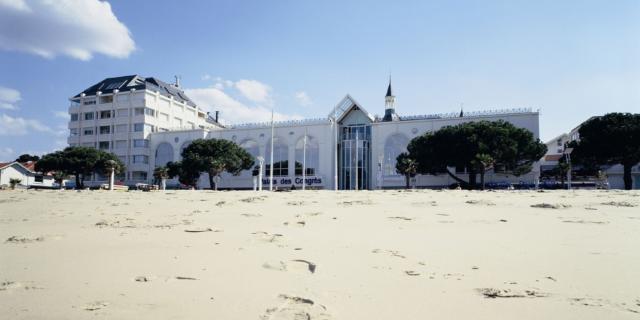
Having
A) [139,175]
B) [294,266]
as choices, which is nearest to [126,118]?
[139,175]

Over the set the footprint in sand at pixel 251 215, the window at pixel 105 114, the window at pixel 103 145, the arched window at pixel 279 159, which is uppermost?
the window at pixel 105 114

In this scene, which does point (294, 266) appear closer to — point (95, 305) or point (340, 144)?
point (95, 305)

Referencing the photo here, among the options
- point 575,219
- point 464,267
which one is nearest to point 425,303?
point 464,267

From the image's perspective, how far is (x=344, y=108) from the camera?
71.5 meters

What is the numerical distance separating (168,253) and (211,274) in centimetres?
136

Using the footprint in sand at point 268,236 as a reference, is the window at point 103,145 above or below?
above

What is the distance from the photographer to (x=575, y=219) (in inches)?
342

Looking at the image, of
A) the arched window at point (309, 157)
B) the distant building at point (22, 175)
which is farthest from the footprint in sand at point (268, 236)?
the distant building at point (22, 175)

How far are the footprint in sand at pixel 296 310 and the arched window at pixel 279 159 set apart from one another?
221ft

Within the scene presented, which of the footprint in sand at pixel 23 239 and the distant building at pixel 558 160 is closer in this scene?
the footprint in sand at pixel 23 239

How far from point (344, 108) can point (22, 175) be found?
65.1m

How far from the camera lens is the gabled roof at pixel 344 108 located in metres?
70.6

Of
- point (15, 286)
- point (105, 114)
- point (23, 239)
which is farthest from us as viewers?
point (105, 114)

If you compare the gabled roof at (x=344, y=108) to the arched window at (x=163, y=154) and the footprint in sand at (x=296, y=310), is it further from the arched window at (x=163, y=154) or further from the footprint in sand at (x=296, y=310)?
the footprint in sand at (x=296, y=310)
